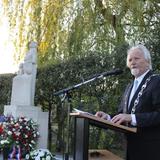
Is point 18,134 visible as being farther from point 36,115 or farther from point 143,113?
point 143,113

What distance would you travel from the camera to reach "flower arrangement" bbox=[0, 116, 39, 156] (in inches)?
275

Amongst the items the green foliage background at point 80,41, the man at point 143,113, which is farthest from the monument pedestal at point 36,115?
the man at point 143,113

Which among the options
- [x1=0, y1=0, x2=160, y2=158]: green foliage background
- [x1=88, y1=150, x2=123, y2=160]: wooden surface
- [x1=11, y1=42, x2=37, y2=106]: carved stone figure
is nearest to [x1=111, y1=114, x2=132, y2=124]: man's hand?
[x1=88, y1=150, x2=123, y2=160]: wooden surface

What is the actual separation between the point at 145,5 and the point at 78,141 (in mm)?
6714

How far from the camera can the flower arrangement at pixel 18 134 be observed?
6.98 metres

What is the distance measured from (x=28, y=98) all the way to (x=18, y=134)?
50.8 inches

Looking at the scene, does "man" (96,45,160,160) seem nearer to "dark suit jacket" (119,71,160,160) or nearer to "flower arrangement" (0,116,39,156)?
"dark suit jacket" (119,71,160,160)

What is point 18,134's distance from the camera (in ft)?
23.3

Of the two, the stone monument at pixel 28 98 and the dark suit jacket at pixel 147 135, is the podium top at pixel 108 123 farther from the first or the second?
the stone monument at pixel 28 98

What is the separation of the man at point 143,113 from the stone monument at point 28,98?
5152 mm

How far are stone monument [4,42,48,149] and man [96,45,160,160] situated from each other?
5.15 m

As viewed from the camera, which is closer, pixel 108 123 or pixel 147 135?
pixel 108 123

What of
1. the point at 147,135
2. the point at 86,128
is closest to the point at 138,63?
the point at 147,135

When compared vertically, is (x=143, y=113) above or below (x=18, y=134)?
above
